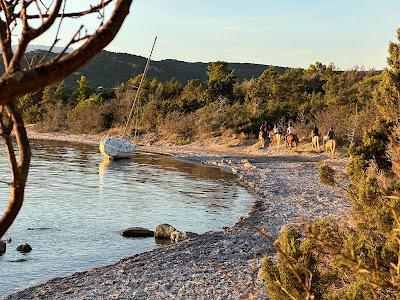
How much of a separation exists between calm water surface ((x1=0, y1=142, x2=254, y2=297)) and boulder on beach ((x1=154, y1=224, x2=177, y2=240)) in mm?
258

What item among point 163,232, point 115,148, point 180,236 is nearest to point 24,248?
point 163,232

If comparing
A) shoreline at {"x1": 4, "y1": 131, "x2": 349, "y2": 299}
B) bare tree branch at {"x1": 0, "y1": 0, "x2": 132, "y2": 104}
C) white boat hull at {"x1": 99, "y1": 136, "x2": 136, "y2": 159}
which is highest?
bare tree branch at {"x1": 0, "y1": 0, "x2": 132, "y2": 104}

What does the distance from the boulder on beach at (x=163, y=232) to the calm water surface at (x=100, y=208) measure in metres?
0.26

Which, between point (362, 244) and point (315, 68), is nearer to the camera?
point (362, 244)

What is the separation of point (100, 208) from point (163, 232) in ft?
15.3

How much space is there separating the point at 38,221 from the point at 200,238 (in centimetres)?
Answer: 522

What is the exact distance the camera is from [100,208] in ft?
62.6

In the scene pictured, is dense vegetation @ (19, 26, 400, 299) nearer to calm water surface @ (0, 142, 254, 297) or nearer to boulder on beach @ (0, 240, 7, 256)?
calm water surface @ (0, 142, 254, 297)

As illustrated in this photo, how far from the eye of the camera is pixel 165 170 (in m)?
29.8

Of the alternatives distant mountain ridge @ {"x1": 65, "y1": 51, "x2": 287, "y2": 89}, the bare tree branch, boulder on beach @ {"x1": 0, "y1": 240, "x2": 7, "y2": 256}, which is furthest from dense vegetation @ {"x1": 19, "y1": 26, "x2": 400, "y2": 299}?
distant mountain ridge @ {"x1": 65, "y1": 51, "x2": 287, "y2": 89}

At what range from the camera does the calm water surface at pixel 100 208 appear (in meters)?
12.9

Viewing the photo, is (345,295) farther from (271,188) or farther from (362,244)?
(271,188)

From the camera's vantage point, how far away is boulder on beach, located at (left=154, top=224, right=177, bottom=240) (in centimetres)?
1502

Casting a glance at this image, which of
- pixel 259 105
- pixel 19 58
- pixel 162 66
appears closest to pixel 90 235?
pixel 19 58
